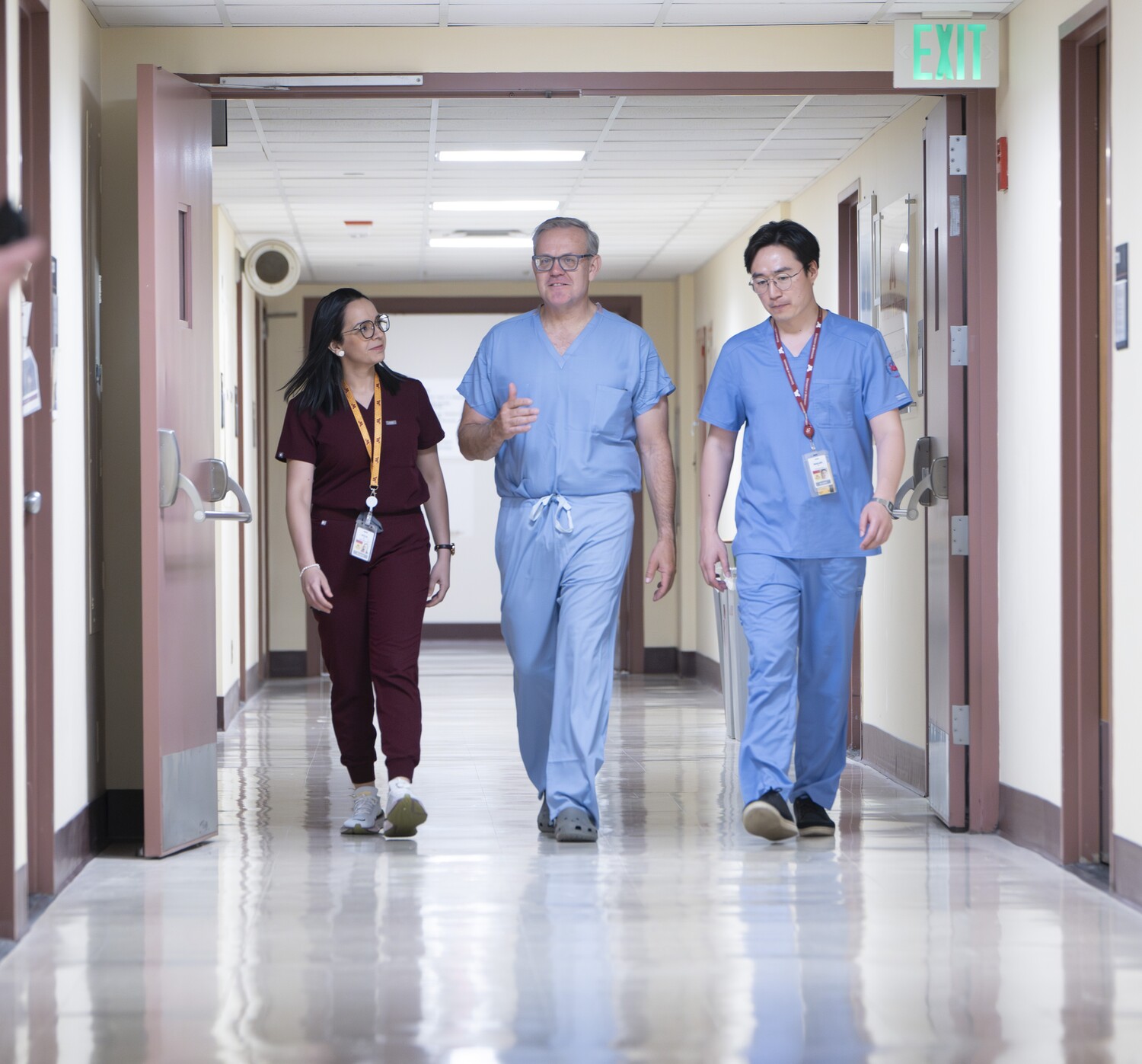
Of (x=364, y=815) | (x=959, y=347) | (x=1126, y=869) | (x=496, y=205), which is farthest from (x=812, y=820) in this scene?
(x=496, y=205)

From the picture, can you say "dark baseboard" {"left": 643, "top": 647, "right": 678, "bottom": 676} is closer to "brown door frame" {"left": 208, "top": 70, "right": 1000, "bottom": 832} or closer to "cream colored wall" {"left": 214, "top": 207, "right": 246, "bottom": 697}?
"cream colored wall" {"left": 214, "top": 207, "right": 246, "bottom": 697}

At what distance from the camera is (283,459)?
14.8ft

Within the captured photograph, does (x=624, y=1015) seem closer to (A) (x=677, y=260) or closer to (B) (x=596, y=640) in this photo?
(B) (x=596, y=640)

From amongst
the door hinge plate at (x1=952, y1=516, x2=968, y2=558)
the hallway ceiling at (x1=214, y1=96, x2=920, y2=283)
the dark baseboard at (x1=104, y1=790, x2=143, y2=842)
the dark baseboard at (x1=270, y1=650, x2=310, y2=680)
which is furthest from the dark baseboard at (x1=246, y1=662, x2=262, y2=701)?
the door hinge plate at (x1=952, y1=516, x2=968, y2=558)

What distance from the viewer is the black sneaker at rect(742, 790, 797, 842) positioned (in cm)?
422

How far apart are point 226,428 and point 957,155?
4434 mm

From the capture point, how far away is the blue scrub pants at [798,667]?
168 inches

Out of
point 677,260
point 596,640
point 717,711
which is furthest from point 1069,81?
point 677,260

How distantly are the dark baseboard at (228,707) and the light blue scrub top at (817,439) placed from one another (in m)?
3.86

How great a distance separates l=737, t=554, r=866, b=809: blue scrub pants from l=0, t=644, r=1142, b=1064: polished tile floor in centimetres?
20

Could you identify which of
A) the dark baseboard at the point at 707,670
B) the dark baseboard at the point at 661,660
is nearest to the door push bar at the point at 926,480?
the dark baseboard at the point at 707,670

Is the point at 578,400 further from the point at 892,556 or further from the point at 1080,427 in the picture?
the point at 892,556

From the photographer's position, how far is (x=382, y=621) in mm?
4441

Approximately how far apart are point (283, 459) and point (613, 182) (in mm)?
3330
